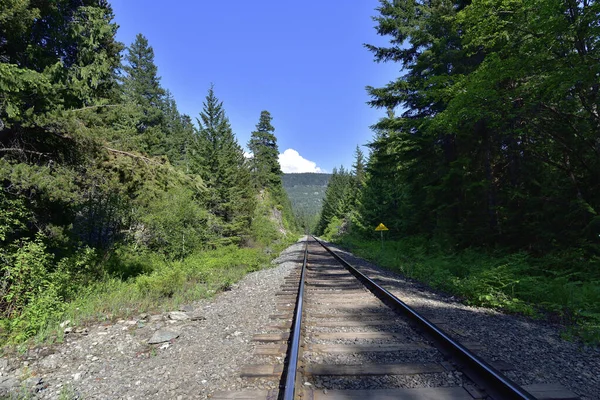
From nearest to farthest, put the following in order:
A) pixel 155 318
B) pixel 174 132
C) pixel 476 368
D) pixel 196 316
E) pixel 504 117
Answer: pixel 476 368, pixel 155 318, pixel 196 316, pixel 504 117, pixel 174 132

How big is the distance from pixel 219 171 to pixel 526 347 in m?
17.8

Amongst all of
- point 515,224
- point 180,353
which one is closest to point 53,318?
point 180,353

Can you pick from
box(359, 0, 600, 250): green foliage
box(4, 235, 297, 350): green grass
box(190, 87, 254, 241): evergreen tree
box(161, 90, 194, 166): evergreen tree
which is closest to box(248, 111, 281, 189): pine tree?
box(161, 90, 194, 166): evergreen tree

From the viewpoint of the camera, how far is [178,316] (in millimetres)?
5840

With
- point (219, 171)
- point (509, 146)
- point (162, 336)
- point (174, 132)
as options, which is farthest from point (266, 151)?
point (162, 336)

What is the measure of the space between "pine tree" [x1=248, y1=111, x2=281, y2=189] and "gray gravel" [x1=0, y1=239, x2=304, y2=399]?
44.4 meters

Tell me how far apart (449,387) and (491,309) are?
13.2ft

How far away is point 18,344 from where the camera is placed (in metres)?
4.36

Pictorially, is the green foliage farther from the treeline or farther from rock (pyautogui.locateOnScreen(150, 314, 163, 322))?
rock (pyautogui.locateOnScreen(150, 314, 163, 322))

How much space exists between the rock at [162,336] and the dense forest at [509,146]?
20.7ft

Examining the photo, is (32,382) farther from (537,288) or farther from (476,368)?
(537,288)

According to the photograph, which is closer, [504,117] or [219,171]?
[504,117]

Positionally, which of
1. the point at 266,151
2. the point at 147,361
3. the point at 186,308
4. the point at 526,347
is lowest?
the point at 186,308

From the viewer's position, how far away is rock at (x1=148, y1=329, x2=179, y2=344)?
4.59m
